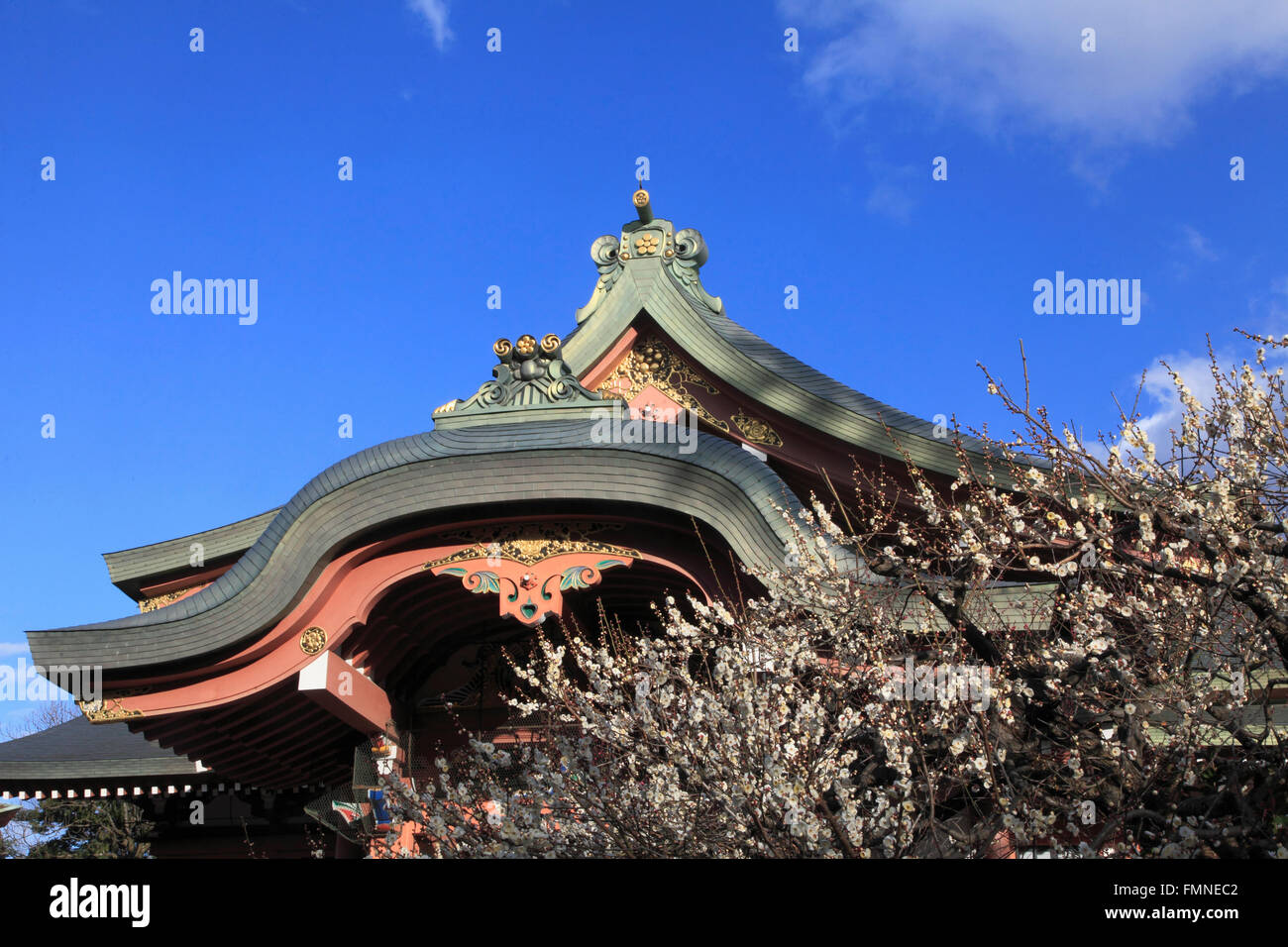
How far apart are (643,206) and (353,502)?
499cm

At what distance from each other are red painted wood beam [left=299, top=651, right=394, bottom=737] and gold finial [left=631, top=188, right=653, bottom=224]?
561 cm

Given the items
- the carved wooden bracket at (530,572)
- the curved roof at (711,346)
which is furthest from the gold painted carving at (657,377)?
the carved wooden bracket at (530,572)

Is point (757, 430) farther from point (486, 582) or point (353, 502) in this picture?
point (353, 502)

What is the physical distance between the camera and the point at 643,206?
11750 mm

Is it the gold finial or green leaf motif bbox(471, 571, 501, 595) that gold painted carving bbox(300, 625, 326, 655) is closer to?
green leaf motif bbox(471, 571, 501, 595)

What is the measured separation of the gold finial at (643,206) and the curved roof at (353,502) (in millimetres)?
3972

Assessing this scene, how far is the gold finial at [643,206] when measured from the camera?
38.1 ft

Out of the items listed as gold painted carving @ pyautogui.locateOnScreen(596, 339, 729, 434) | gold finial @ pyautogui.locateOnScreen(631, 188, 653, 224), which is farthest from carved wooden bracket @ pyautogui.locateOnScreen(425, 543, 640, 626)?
gold finial @ pyautogui.locateOnScreen(631, 188, 653, 224)

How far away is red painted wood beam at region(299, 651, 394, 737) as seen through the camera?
27.8 feet

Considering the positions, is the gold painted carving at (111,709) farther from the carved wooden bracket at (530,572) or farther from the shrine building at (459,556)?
the carved wooden bracket at (530,572)

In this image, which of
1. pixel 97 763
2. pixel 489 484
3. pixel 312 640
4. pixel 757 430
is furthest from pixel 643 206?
pixel 97 763

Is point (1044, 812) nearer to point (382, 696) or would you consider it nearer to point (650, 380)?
point (382, 696)
